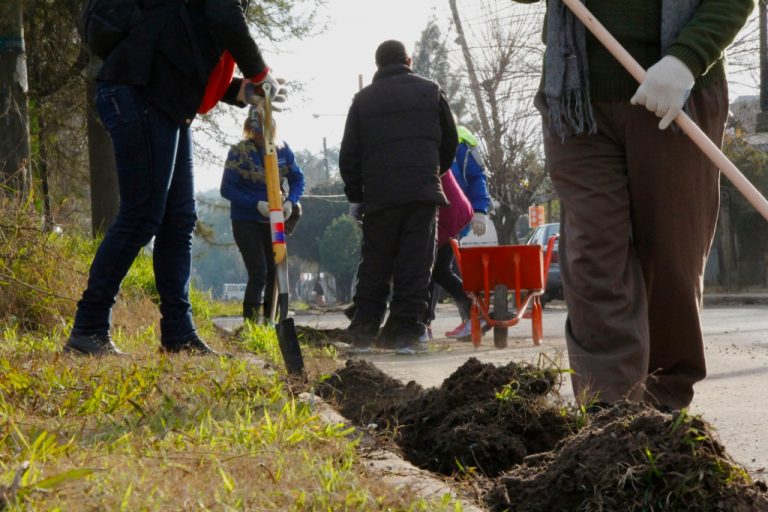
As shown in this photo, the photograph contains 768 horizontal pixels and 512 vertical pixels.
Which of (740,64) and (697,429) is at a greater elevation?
(740,64)

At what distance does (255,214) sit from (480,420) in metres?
6.28

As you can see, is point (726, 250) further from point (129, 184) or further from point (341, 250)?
point (341, 250)

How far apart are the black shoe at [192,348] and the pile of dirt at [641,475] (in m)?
2.60

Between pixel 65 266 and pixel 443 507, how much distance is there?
566 centimetres

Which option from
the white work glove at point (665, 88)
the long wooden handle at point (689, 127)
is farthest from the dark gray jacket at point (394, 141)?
the white work glove at point (665, 88)

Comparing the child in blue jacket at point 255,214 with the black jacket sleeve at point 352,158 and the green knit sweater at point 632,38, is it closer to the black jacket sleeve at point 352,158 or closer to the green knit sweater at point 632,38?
the black jacket sleeve at point 352,158

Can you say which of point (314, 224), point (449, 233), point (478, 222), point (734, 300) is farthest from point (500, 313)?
point (314, 224)

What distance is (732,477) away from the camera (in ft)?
9.00

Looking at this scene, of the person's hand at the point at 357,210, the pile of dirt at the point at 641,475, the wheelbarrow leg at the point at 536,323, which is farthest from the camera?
the wheelbarrow leg at the point at 536,323

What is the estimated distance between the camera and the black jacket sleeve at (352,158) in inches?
329

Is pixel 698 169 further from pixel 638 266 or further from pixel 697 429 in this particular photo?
pixel 697 429

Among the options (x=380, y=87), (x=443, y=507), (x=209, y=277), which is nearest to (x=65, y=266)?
(x=380, y=87)

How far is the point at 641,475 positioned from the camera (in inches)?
107

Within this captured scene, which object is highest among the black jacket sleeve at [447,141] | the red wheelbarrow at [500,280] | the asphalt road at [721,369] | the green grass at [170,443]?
the black jacket sleeve at [447,141]
